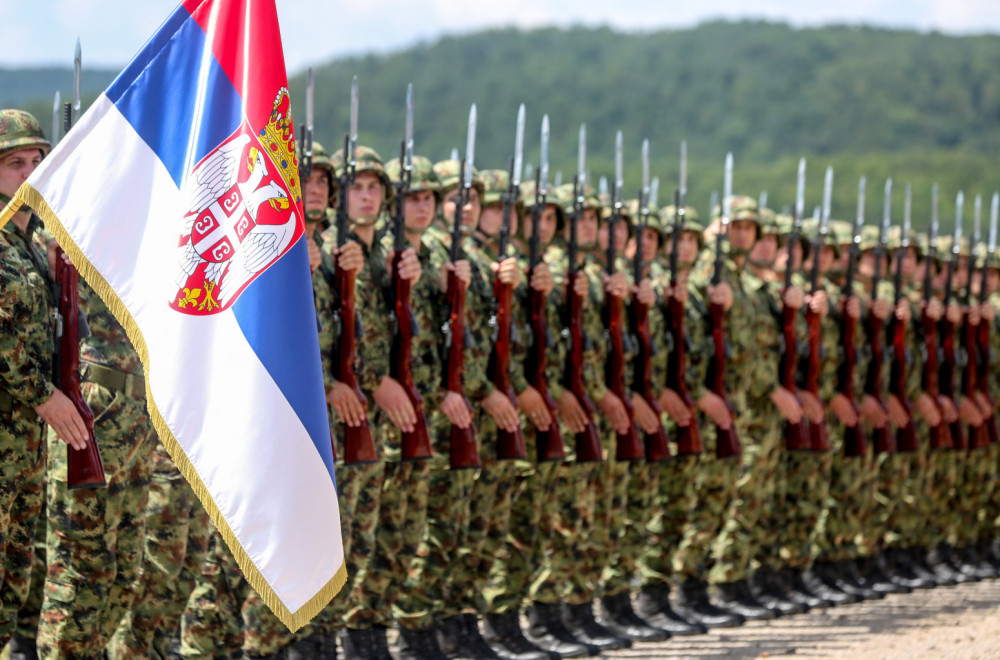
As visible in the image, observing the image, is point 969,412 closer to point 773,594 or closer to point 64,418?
point 773,594

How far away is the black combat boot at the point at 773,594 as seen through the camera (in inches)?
351

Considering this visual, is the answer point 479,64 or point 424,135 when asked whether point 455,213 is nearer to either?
point 424,135

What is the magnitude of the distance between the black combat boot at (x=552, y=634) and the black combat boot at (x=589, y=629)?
0.15 feet

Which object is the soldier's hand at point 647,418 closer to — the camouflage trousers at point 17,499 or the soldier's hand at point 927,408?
the soldier's hand at point 927,408

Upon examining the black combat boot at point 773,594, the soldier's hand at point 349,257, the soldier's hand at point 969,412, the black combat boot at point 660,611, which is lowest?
the black combat boot at point 773,594

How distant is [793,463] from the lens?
9680mm

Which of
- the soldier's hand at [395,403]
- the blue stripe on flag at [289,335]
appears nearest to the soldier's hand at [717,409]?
the soldier's hand at [395,403]

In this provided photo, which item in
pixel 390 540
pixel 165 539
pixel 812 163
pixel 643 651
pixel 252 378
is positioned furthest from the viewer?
pixel 812 163

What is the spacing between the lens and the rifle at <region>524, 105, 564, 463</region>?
24.2ft

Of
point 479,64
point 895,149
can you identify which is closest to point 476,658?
point 895,149

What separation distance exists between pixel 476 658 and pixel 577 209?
252 cm

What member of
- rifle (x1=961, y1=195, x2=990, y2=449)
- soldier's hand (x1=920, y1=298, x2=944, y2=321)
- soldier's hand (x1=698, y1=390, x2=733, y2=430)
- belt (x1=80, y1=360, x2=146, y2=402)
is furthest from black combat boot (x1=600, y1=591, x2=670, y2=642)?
rifle (x1=961, y1=195, x2=990, y2=449)

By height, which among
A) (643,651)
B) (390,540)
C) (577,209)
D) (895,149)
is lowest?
(895,149)

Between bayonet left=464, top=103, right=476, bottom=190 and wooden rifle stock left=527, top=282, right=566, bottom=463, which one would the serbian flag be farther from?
wooden rifle stock left=527, top=282, right=566, bottom=463
